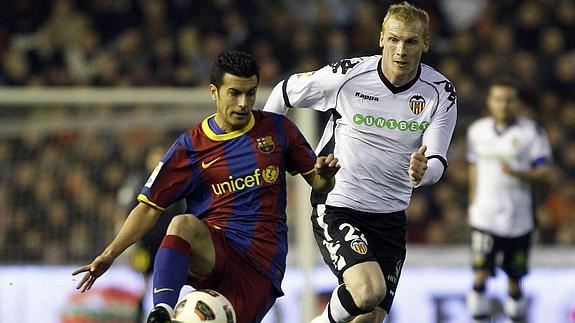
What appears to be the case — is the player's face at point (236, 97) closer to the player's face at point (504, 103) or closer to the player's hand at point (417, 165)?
the player's hand at point (417, 165)

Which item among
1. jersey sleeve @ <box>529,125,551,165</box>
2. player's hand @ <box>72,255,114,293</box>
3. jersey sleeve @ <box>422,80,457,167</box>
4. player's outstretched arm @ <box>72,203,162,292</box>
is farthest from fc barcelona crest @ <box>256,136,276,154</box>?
jersey sleeve @ <box>529,125,551,165</box>

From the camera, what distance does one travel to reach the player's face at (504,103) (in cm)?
1022

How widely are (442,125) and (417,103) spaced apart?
0.18 m

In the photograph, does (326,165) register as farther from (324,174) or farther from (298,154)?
(298,154)

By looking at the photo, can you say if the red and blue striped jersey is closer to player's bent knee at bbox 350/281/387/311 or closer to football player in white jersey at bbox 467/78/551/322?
player's bent knee at bbox 350/281/387/311

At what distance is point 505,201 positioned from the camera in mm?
10461

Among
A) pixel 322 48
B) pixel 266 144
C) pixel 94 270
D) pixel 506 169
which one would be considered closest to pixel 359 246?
pixel 266 144

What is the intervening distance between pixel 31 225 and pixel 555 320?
15.4 feet

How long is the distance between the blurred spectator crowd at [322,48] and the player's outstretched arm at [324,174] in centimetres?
556

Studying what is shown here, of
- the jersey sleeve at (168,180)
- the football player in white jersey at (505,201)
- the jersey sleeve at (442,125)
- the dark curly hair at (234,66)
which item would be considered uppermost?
the dark curly hair at (234,66)

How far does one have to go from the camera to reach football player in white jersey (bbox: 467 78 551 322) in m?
10.4

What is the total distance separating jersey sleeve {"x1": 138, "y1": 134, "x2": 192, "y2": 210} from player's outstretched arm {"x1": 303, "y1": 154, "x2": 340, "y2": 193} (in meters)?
0.64

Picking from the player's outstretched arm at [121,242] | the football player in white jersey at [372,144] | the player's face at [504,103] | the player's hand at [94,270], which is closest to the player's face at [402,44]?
the football player in white jersey at [372,144]

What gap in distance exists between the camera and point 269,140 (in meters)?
6.57
